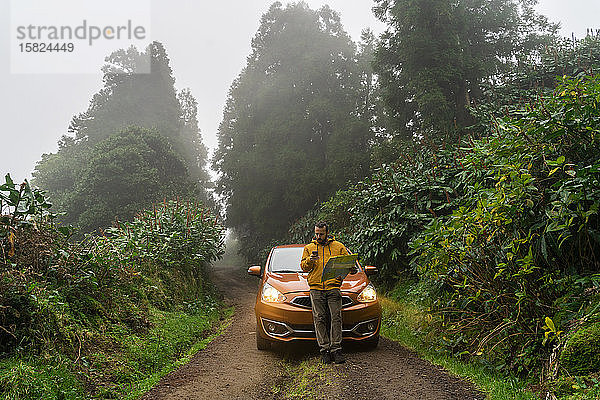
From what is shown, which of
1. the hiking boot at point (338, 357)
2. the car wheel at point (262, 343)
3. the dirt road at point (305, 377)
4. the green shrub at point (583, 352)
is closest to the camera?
the green shrub at point (583, 352)

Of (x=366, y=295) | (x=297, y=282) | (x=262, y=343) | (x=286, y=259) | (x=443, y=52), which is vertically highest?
(x=443, y=52)

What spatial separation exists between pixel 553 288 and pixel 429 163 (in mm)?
5893

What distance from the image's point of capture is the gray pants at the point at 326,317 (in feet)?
19.3

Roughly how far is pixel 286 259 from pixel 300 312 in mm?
1601

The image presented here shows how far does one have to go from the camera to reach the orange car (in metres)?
6.27

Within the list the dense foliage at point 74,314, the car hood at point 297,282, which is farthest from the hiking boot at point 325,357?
the dense foliage at point 74,314

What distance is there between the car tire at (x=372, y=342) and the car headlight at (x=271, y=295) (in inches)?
57.3

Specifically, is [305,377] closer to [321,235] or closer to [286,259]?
[321,235]

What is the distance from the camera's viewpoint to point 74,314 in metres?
5.88

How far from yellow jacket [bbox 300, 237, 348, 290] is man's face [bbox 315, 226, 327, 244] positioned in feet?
0.18

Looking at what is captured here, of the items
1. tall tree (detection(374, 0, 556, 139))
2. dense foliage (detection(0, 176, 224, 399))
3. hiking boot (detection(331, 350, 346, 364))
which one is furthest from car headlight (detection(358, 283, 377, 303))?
tall tree (detection(374, 0, 556, 139))

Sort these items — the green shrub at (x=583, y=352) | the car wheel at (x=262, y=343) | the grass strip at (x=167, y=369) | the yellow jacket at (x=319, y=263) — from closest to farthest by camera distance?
the green shrub at (x=583, y=352) → the grass strip at (x=167, y=369) → the yellow jacket at (x=319, y=263) → the car wheel at (x=262, y=343)

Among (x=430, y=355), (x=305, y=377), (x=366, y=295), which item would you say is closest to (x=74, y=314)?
(x=305, y=377)

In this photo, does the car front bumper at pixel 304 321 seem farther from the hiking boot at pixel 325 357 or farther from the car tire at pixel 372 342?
the hiking boot at pixel 325 357
